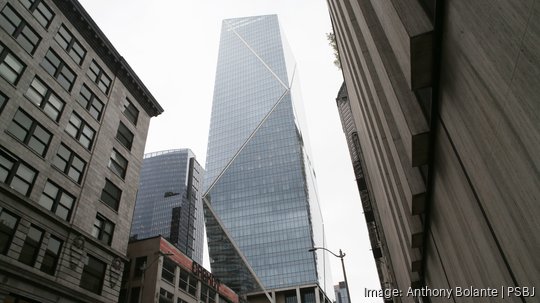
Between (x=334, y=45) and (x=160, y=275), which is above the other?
(x=334, y=45)

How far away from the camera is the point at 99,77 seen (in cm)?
3362

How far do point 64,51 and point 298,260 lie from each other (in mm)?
120766

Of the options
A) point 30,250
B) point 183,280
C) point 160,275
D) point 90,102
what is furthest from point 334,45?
point 183,280

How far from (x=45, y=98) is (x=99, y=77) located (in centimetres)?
834

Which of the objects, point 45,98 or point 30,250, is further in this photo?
point 45,98

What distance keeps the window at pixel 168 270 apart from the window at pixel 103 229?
40.1ft

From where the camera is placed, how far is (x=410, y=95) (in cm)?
830

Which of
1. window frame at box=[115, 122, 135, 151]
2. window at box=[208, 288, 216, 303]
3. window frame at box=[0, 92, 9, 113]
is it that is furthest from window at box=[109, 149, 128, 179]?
window at box=[208, 288, 216, 303]

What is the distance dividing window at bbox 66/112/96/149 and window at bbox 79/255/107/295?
32.3ft

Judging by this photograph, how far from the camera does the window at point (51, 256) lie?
886 inches

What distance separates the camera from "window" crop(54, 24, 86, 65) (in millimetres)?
29609

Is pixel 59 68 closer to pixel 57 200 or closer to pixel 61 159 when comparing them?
pixel 61 159

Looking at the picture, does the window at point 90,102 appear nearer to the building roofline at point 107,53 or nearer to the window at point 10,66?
the building roofline at point 107,53

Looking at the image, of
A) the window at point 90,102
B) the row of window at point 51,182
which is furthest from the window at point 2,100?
the window at point 90,102
